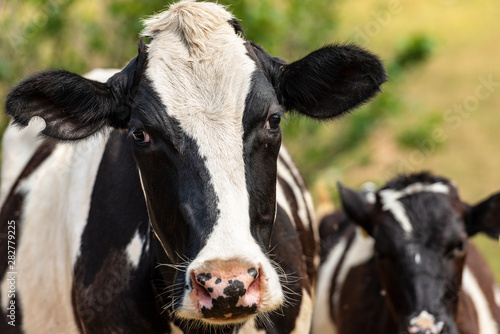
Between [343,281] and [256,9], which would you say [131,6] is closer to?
[256,9]

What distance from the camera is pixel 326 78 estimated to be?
3637mm

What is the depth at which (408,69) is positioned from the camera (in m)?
9.53

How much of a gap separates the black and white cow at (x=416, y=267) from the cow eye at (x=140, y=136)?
8.33 ft

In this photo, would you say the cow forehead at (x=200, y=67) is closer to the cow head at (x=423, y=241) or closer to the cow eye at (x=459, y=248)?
the cow head at (x=423, y=241)

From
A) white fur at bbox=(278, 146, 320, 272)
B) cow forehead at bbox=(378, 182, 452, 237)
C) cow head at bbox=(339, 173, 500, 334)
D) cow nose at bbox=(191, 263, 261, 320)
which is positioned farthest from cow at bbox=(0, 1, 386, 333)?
cow forehead at bbox=(378, 182, 452, 237)

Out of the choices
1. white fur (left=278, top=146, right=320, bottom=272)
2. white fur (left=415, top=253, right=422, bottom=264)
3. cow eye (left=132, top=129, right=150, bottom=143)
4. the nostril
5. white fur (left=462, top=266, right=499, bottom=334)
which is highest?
cow eye (left=132, top=129, right=150, bottom=143)

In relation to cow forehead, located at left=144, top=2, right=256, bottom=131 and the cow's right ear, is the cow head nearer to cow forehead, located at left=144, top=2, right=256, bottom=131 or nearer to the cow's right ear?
cow forehead, located at left=144, top=2, right=256, bottom=131

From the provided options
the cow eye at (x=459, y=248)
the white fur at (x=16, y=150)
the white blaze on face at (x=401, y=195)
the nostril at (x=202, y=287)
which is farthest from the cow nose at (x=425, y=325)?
the white fur at (x=16, y=150)

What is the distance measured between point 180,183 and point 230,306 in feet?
1.96

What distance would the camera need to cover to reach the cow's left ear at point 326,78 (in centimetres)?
357

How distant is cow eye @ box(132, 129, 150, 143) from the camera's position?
3.25 meters

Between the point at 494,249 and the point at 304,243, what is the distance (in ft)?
24.6

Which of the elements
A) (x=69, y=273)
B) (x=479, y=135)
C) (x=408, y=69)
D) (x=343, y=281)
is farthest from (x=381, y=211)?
(x=479, y=135)

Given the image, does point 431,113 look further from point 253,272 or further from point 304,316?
point 253,272
